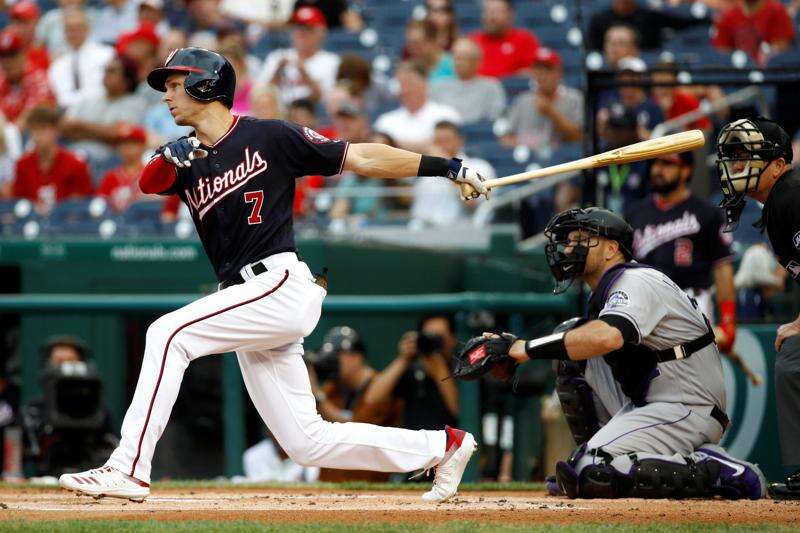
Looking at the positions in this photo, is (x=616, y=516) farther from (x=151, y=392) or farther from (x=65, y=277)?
(x=65, y=277)

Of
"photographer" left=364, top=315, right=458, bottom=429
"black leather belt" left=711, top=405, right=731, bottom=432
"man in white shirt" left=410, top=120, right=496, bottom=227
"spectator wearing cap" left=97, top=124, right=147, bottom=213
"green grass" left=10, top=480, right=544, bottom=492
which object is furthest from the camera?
"spectator wearing cap" left=97, top=124, right=147, bottom=213

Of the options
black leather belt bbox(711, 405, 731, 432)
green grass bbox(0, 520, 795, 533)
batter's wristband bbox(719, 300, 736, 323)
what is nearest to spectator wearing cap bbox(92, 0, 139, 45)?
batter's wristband bbox(719, 300, 736, 323)

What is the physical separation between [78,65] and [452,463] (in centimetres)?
808

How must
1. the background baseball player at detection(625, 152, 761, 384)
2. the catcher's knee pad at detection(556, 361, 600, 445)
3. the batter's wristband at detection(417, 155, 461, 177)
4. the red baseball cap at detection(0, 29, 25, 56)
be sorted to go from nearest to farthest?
the batter's wristband at detection(417, 155, 461, 177)
the catcher's knee pad at detection(556, 361, 600, 445)
the background baseball player at detection(625, 152, 761, 384)
the red baseball cap at detection(0, 29, 25, 56)

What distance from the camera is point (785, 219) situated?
15.8 ft

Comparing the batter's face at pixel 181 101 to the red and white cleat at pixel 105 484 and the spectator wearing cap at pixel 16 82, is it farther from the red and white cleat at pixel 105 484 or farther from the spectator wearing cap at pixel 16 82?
the spectator wearing cap at pixel 16 82

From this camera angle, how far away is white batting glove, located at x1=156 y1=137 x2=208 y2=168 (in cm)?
443

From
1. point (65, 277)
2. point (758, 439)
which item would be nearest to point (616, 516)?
point (758, 439)

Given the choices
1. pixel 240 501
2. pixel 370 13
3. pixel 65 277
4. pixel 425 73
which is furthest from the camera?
pixel 370 13

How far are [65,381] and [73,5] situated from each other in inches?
251

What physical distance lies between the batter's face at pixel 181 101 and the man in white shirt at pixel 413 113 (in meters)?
5.27

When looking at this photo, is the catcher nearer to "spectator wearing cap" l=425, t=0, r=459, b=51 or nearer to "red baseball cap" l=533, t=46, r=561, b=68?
"red baseball cap" l=533, t=46, r=561, b=68

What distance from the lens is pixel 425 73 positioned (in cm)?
1045

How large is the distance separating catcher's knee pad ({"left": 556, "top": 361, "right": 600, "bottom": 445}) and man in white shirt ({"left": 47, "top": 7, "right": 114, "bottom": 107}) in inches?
291
